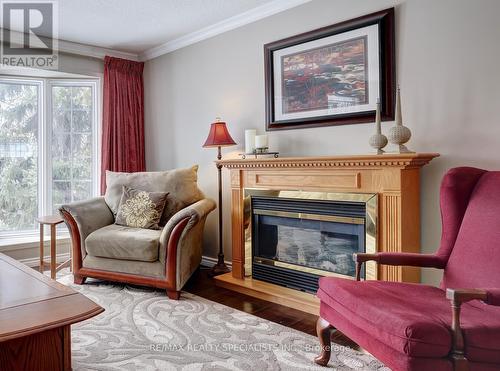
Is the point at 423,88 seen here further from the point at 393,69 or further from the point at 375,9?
the point at 375,9

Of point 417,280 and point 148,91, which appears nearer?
point 417,280

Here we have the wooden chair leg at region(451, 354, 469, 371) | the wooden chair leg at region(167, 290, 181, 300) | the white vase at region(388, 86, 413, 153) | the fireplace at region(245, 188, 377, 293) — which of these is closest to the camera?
the wooden chair leg at region(451, 354, 469, 371)

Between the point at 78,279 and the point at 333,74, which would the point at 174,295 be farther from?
the point at 333,74

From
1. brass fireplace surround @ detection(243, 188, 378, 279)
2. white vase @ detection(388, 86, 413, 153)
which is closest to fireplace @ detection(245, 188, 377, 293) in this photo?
brass fireplace surround @ detection(243, 188, 378, 279)

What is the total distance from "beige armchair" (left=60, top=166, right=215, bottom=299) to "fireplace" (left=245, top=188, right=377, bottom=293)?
49cm

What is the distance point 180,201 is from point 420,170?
2020mm

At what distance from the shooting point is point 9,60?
3.88 metres

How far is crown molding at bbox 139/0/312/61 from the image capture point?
3.26 meters

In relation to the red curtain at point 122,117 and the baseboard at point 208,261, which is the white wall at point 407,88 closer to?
the baseboard at point 208,261

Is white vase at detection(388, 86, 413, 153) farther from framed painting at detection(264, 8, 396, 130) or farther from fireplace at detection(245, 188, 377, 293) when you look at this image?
fireplace at detection(245, 188, 377, 293)

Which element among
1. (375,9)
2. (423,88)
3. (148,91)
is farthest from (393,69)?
(148,91)

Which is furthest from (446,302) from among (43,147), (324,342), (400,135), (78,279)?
(43,147)

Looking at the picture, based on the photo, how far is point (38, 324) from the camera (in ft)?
4.59

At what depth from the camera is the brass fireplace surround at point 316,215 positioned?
98.6 inches
